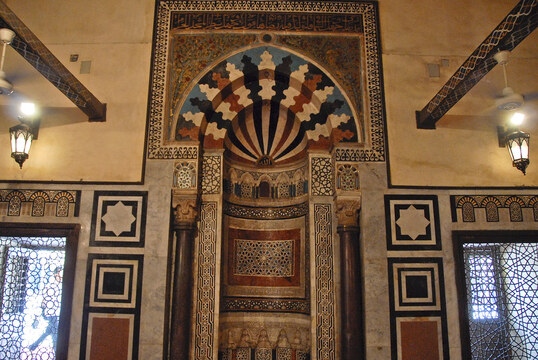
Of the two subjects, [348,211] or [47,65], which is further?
[348,211]

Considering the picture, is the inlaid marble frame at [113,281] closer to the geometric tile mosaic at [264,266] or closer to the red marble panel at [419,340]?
the geometric tile mosaic at [264,266]

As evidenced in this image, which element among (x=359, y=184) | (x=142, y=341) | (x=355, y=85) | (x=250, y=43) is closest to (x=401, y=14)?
(x=355, y=85)

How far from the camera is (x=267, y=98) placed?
4.77 metres

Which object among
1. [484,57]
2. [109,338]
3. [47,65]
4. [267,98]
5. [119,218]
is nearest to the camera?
[484,57]

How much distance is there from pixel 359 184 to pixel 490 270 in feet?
5.06

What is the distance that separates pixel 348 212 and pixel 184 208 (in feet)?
5.20

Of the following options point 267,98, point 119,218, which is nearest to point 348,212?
point 267,98

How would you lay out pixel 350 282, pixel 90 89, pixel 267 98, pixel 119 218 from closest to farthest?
pixel 350 282 < pixel 119 218 < pixel 90 89 < pixel 267 98

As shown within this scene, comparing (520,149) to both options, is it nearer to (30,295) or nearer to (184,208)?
(184,208)

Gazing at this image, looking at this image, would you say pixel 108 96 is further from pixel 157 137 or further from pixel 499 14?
pixel 499 14

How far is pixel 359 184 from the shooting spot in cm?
428

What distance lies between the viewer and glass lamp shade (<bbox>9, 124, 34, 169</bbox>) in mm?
4059

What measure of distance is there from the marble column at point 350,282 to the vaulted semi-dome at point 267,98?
0.76 m

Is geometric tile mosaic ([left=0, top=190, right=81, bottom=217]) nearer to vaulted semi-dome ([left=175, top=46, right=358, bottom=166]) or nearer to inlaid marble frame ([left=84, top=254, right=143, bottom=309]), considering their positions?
inlaid marble frame ([left=84, top=254, right=143, bottom=309])
